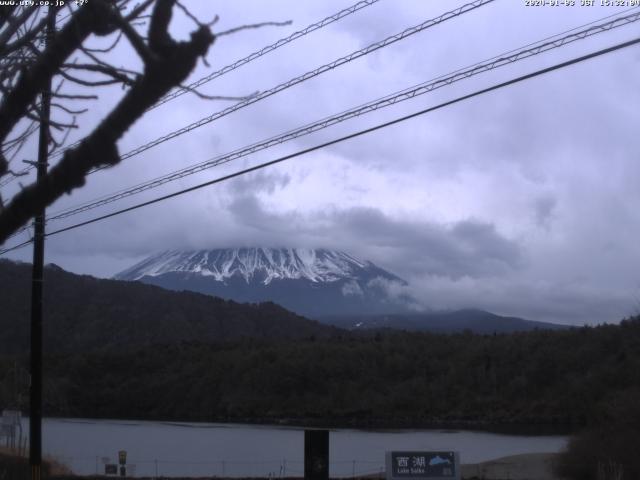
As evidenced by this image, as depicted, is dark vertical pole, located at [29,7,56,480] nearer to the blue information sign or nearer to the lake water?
the blue information sign

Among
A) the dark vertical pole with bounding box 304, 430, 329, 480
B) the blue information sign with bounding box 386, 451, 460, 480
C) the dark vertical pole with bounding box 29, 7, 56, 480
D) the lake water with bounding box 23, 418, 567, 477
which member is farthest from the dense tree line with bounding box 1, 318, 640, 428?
the dark vertical pole with bounding box 29, 7, 56, 480

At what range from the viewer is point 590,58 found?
36.5ft

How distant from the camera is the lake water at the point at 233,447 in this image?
4044 centimetres

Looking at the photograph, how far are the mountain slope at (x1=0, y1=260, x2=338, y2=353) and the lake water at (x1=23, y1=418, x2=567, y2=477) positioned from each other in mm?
32819

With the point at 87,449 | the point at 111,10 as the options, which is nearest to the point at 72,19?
the point at 111,10

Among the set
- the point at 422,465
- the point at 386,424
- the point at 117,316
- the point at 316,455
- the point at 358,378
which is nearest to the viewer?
the point at 316,455

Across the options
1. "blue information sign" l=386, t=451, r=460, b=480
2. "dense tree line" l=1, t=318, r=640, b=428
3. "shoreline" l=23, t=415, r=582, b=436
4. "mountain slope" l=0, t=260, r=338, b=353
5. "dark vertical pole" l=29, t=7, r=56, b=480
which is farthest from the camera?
"mountain slope" l=0, t=260, r=338, b=353

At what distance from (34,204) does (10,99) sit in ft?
2.41

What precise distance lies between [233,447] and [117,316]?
69274 mm

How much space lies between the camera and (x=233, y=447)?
50.6 m

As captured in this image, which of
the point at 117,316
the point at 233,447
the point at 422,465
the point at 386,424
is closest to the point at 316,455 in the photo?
the point at 422,465

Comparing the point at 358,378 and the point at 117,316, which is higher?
the point at 117,316

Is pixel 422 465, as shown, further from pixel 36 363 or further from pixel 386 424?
pixel 386 424

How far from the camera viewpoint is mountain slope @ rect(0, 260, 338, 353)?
314 ft
